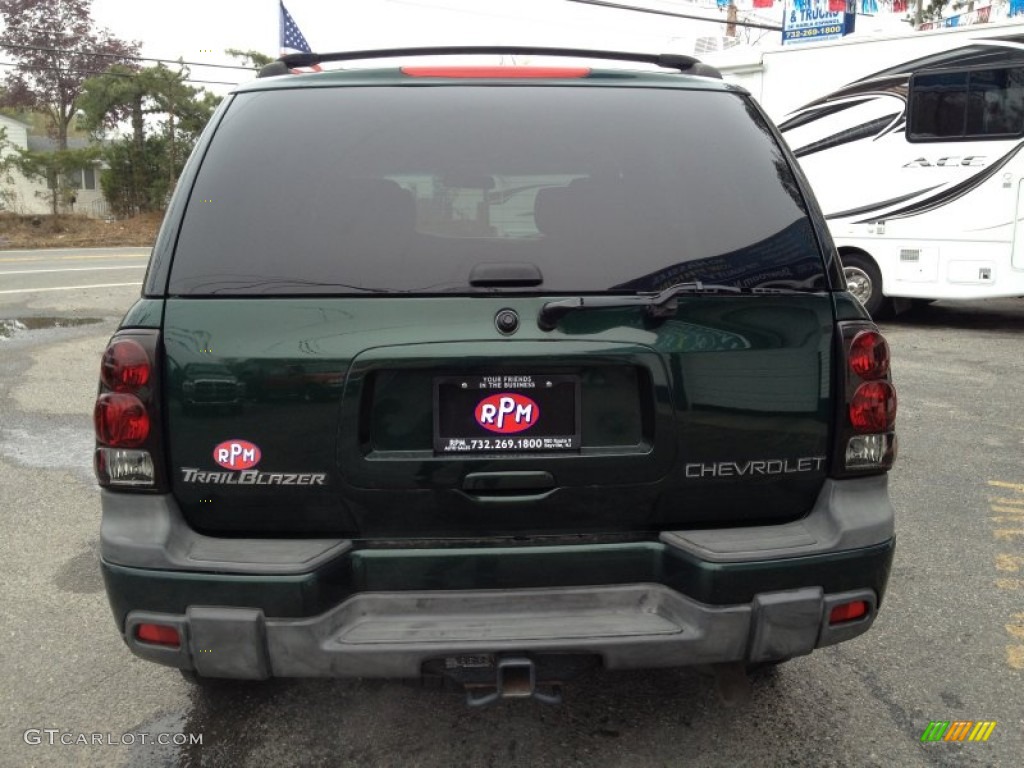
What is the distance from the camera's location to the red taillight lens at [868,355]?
2.35 meters

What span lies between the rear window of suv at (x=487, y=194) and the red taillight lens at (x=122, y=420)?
0.30 meters

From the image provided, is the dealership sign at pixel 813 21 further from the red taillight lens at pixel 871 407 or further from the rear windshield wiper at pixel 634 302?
the rear windshield wiper at pixel 634 302

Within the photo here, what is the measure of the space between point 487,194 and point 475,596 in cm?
110

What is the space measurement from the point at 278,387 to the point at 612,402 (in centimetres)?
84

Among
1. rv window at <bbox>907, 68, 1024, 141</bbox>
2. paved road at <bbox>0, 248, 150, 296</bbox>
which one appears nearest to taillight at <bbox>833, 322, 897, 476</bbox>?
rv window at <bbox>907, 68, 1024, 141</bbox>

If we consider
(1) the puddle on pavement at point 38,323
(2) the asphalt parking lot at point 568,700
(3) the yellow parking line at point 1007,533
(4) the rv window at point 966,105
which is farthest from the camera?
(1) the puddle on pavement at point 38,323

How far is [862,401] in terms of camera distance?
2.36 meters

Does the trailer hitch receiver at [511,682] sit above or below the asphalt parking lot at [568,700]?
above

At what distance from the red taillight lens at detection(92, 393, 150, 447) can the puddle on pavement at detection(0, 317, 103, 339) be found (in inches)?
361

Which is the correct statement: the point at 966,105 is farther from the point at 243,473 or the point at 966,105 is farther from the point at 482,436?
the point at 243,473

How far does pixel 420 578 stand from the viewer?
2.23 m

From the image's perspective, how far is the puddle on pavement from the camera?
1051 cm

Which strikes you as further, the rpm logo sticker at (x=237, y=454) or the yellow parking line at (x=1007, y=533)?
the yellow parking line at (x=1007, y=533)

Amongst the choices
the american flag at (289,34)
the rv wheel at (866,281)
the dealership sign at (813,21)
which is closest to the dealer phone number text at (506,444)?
the rv wheel at (866,281)
